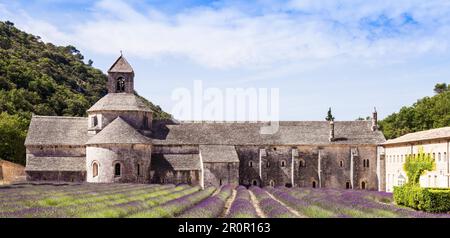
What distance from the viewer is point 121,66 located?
62.1 metres

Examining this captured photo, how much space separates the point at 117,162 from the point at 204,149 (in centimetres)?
858

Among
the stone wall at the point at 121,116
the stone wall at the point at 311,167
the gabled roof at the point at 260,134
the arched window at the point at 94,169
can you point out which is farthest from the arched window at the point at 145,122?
the stone wall at the point at 311,167

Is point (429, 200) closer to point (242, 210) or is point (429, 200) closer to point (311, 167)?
point (242, 210)

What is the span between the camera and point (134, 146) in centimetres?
5403

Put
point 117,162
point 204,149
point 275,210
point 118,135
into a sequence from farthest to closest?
1. point 204,149
2. point 118,135
3. point 117,162
4. point 275,210

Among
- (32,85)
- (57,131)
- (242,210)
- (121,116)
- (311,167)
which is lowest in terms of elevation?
(311,167)

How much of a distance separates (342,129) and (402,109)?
100 feet

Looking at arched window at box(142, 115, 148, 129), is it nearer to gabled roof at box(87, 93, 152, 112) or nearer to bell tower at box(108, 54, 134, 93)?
gabled roof at box(87, 93, 152, 112)

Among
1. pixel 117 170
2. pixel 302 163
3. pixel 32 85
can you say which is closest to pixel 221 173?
pixel 302 163

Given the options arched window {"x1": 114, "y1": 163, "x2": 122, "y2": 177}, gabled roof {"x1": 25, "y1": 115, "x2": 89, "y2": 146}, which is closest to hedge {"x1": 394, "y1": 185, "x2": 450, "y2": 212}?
arched window {"x1": 114, "y1": 163, "x2": 122, "y2": 177}

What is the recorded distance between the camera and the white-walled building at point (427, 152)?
43.5 m

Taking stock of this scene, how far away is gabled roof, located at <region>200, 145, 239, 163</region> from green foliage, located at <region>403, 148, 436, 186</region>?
16.1 metres
